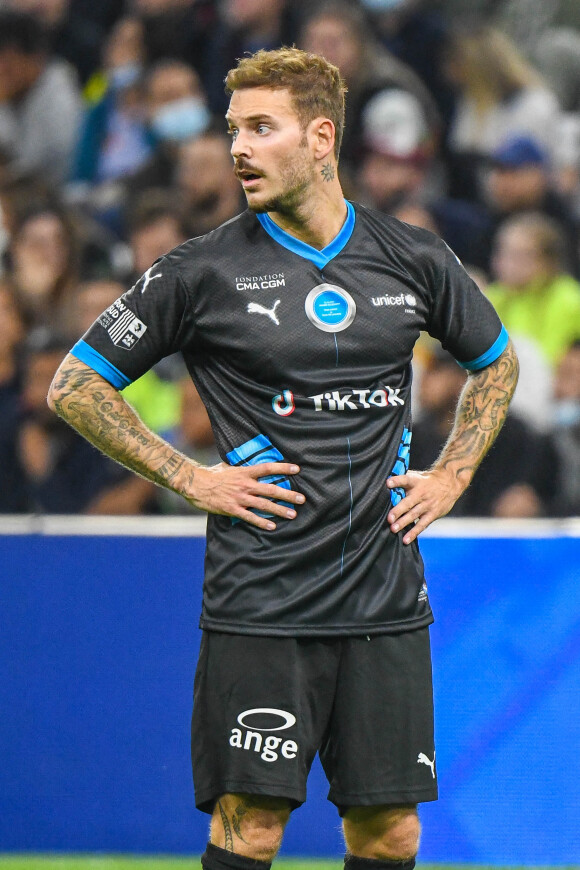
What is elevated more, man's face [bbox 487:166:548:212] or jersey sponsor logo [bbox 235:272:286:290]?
man's face [bbox 487:166:548:212]

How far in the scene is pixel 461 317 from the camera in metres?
2.58

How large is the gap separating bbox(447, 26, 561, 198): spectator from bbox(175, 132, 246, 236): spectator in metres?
1.04

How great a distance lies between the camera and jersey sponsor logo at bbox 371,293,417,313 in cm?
244

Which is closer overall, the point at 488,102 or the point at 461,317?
the point at 461,317

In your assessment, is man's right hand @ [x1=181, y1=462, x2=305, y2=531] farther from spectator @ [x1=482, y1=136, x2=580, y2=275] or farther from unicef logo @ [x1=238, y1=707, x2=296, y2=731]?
spectator @ [x1=482, y1=136, x2=580, y2=275]

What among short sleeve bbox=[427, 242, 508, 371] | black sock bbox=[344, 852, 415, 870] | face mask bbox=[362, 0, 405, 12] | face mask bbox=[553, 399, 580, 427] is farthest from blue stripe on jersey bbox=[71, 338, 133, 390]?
face mask bbox=[362, 0, 405, 12]

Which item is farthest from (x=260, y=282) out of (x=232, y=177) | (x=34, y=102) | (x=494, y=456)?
(x=34, y=102)

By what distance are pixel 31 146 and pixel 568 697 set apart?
3773mm

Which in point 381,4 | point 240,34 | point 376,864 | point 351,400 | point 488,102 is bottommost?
point 376,864

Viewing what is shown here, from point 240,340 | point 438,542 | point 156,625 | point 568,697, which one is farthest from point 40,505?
point 240,340

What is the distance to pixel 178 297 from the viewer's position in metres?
2.40

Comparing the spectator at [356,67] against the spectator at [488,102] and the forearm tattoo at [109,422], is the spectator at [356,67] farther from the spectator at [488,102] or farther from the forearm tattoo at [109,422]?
the forearm tattoo at [109,422]

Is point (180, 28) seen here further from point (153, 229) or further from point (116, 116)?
point (153, 229)

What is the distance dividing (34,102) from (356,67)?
159cm
